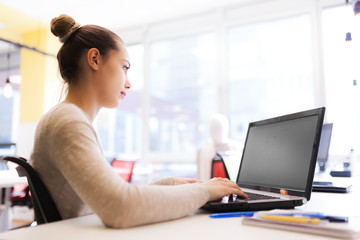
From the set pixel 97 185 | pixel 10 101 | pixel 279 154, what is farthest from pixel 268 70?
pixel 10 101

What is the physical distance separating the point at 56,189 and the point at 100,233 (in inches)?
11.6

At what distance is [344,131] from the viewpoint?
373 cm

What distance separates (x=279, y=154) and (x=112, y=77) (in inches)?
24.2

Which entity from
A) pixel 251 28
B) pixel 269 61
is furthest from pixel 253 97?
pixel 251 28

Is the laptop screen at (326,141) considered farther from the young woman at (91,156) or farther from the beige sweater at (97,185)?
the beige sweater at (97,185)

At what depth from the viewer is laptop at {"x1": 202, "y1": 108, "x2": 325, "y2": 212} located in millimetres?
856

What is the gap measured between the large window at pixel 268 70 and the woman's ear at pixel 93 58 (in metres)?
3.44

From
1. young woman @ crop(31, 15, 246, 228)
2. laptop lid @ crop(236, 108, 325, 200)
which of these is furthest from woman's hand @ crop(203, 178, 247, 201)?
laptop lid @ crop(236, 108, 325, 200)

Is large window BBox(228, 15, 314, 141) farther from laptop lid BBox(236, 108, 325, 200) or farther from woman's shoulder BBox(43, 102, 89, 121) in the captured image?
woman's shoulder BBox(43, 102, 89, 121)

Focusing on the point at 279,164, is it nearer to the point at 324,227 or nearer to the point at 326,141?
the point at 324,227

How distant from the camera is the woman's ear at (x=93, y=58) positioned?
3.23 ft

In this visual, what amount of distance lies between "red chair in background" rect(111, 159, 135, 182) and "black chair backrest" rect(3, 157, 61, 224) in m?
2.62

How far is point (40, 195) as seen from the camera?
→ 0.86 metres

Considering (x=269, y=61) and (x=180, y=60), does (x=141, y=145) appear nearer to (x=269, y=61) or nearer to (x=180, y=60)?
(x=180, y=60)
